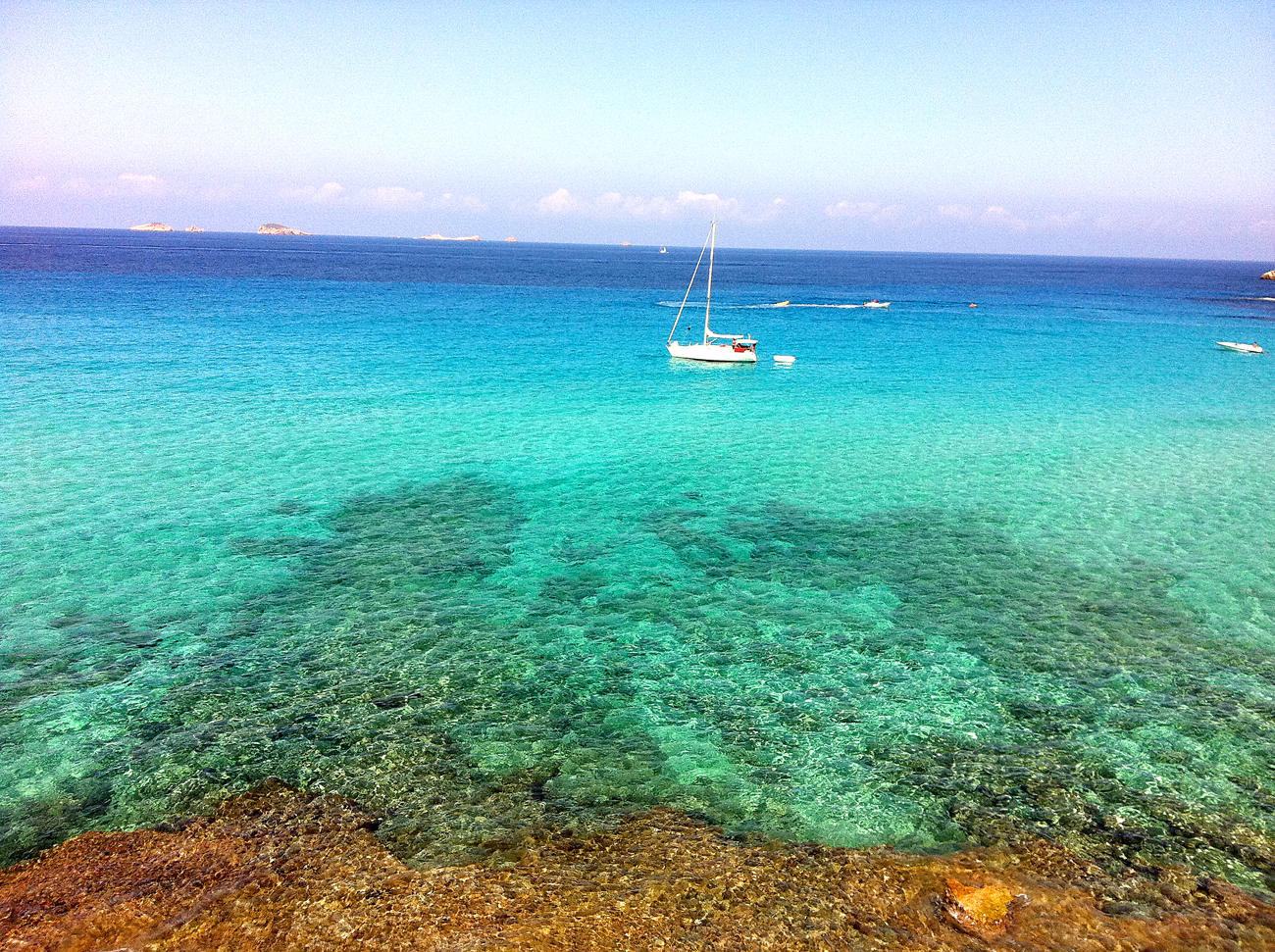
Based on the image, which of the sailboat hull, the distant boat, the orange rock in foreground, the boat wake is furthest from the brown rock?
the boat wake

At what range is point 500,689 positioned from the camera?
46.6 feet

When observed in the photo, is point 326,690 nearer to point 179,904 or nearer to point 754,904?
point 179,904

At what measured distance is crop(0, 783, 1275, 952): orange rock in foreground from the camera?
8633 mm

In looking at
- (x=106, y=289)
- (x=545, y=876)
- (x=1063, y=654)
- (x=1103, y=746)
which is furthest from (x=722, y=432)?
(x=106, y=289)

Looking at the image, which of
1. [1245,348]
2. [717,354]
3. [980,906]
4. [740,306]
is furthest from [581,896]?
[740,306]

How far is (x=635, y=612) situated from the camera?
17.4 meters

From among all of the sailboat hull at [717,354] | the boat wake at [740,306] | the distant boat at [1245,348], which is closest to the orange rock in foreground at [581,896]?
the sailboat hull at [717,354]

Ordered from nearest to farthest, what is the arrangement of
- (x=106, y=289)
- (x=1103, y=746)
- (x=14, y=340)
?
A: (x=1103, y=746) → (x=14, y=340) → (x=106, y=289)

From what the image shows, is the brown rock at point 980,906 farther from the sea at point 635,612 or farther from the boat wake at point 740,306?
the boat wake at point 740,306

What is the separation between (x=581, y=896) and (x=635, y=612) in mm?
8411

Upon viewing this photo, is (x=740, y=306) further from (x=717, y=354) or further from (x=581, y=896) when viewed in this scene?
(x=581, y=896)

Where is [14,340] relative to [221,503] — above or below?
above

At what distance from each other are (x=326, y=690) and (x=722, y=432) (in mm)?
22954

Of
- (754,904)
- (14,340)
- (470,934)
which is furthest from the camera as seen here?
(14,340)
